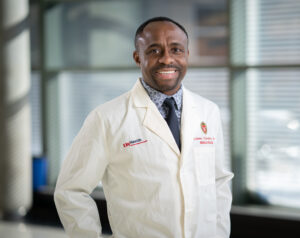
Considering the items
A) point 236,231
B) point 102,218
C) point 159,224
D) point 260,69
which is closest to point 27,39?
point 102,218

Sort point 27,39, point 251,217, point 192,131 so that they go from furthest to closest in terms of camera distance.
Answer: point 27,39
point 251,217
point 192,131

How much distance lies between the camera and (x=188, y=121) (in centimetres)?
138

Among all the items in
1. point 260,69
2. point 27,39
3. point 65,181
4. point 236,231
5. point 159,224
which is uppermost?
point 27,39

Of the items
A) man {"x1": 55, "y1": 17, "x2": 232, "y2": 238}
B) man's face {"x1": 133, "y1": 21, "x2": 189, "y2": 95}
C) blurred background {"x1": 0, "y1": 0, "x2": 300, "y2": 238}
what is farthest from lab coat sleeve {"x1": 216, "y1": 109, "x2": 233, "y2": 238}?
blurred background {"x1": 0, "y1": 0, "x2": 300, "y2": 238}

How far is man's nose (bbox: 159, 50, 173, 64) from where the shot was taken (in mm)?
1280

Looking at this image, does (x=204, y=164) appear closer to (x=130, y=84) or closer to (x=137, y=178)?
(x=137, y=178)

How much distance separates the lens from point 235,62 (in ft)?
11.0

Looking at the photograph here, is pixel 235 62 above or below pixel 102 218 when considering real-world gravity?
above

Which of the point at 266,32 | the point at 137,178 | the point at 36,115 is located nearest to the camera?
the point at 137,178

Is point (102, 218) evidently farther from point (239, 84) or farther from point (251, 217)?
point (239, 84)

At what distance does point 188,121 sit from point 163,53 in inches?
10.3

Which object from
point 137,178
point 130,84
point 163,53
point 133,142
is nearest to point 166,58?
point 163,53

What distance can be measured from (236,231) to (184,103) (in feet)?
7.38

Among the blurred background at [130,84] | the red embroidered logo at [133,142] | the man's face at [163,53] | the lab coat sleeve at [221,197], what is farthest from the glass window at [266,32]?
the red embroidered logo at [133,142]
